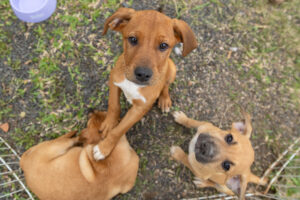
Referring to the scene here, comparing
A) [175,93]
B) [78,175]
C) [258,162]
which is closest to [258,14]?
[175,93]

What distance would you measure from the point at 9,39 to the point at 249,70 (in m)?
4.78

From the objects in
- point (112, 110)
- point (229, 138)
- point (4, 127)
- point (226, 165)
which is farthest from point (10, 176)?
point (229, 138)

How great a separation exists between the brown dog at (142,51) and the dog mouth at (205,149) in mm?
1045

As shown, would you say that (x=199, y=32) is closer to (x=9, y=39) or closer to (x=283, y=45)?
(x=283, y=45)

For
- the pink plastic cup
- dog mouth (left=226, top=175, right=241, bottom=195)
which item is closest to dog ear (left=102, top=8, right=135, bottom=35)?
the pink plastic cup

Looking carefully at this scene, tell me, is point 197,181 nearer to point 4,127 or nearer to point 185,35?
point 185,35

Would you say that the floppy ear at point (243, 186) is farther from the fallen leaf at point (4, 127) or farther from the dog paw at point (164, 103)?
the fallen leaf at point (4, 127)

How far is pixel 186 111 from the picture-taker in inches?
177

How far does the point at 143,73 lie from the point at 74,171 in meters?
1.68

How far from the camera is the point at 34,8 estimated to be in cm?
418

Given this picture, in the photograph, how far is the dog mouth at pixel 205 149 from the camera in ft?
11.1

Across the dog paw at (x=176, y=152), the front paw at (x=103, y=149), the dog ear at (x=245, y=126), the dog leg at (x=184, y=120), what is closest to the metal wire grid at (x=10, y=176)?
the front paw at (x=103, y=149)

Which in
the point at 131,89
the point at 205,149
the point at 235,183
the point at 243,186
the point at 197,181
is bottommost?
the point at 197,181

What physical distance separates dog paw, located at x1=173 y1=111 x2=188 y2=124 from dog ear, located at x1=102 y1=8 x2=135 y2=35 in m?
1.99
